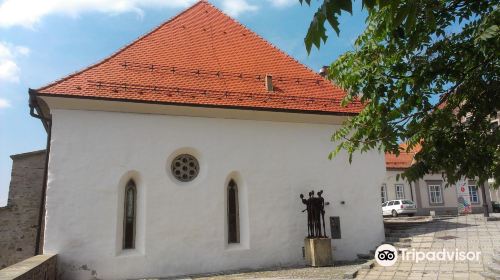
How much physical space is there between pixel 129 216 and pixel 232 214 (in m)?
2.71

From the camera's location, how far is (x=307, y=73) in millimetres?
13336

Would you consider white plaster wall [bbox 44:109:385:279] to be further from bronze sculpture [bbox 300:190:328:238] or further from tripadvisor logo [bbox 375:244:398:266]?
tripadvisor logo [bbox 375:244:398:266]

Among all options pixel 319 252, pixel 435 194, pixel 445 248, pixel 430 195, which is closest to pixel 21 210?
pixel 319 252

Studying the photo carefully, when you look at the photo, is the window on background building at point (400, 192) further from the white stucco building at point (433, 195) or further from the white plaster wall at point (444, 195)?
the white plaster wall at point (444, 195)

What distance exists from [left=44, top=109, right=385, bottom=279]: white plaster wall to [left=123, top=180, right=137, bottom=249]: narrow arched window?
0.17 metres

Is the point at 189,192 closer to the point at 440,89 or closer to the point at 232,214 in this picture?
the point at 232,214

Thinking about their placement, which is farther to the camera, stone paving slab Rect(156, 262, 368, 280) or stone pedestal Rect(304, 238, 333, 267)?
stone pedestal Rect(304, 238, 333, 267)

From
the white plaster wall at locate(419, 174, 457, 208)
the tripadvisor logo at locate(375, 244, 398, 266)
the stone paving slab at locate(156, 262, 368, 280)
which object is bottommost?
the stone paving slab at locate(156, 262, 368, 280)

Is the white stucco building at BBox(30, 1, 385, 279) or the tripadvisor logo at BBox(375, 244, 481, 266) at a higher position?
the white stucco building at BBox(30, 1, 385, 279)

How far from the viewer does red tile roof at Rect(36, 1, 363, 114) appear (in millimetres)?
10508

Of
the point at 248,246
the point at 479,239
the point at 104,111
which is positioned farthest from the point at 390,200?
the point at 104,111

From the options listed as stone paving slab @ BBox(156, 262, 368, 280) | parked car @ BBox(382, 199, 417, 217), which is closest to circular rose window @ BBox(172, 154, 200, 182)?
stone paving slab @ BBox(156, 262, 368, 280)

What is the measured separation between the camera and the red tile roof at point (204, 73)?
34.5 feet

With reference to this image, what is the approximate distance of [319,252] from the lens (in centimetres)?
1015
